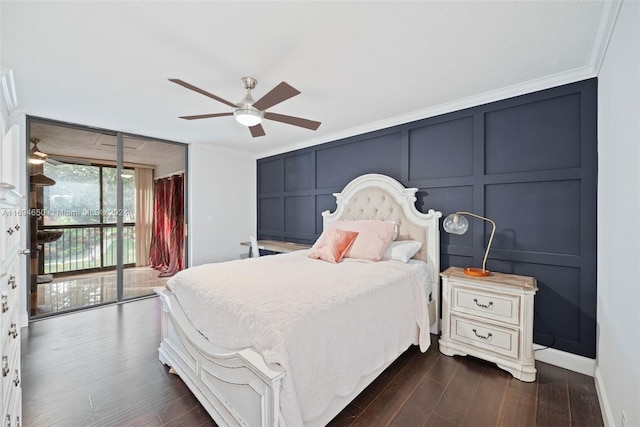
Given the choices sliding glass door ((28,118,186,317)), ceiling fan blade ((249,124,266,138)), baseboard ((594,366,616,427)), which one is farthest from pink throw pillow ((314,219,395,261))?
sliding glass door ((28,118,186,317))

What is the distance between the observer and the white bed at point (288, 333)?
1346 mm

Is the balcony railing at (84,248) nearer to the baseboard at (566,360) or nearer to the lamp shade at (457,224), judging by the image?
the lamp shade at (457,224)

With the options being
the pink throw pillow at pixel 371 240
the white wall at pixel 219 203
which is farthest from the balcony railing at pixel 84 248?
the pink throw pillow at pixel 371 240

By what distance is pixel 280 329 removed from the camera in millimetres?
1357

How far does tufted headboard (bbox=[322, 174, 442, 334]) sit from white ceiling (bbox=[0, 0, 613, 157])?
2.97ft

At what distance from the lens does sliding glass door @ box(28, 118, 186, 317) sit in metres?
3.54

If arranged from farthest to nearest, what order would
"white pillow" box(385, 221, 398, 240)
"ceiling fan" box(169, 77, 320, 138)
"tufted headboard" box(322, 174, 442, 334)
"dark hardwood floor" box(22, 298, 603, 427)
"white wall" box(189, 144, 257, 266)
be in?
"white wall" box(189, 144, 257, 266), "white pillow" box(385, 221, 398, 240), "tufted headboard" box(322, 174, 442, 334), "ceiling fan" box(169, 77, 320, 138), "dark hardwood floor" box(22, 298, 603, 427)

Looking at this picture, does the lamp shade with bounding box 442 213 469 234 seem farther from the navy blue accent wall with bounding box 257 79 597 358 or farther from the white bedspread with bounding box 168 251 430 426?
the white bedspread with bounding box 168 251 430 426

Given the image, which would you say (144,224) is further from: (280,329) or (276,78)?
(280,329)

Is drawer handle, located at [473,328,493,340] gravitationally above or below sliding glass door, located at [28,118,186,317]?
below

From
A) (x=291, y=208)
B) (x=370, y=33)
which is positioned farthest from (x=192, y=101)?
(x=291, y=208)

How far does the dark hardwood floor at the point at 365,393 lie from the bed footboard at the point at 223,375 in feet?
0.52

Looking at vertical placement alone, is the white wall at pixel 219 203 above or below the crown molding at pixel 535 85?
below

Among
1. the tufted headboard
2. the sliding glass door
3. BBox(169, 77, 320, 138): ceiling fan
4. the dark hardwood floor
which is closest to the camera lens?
the dark hardwood floor
